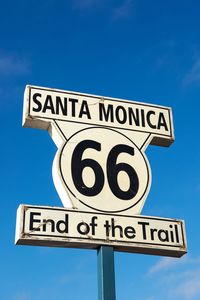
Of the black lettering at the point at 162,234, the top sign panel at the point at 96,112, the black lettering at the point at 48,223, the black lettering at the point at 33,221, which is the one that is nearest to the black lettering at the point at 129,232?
the black lettering at the point at 162,234

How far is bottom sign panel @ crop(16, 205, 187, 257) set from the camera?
4699mm

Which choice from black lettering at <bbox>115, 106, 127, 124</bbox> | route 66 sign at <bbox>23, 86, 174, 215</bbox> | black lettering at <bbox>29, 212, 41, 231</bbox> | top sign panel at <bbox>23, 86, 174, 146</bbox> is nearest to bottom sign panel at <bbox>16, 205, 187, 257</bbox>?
black lettering at <bbox>29, 212, 41, 231</bbox>

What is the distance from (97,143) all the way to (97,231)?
0.98 metres

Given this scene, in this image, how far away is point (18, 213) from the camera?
15.5 feet

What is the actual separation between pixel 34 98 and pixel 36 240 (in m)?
1.55

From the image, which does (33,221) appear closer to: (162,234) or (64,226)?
(64,226)

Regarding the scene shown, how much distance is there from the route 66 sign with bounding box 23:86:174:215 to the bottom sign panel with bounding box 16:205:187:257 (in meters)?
0.13

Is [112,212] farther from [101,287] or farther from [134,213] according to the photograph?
[101,287]

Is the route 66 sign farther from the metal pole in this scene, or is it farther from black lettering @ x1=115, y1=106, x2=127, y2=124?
the metal pole

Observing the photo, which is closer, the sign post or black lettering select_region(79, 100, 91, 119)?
the sign post

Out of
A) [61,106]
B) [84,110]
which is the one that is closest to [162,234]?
[84,110]

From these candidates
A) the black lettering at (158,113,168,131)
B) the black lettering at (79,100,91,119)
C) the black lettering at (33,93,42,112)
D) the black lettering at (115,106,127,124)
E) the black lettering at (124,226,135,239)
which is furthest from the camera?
the black lettering at (158,113,168,131)

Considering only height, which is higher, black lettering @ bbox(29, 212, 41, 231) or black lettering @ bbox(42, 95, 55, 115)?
black lettering @ bbox(42, 95, 55, 115)

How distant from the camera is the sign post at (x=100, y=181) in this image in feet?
15.6
